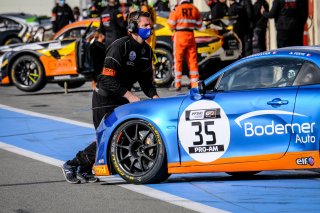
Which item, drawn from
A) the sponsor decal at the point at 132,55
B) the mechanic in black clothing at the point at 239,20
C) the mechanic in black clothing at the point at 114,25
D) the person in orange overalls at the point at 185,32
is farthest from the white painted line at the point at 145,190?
the mechanic in black clothing at the point at 239,20

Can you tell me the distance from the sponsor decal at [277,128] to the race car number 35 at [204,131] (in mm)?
185

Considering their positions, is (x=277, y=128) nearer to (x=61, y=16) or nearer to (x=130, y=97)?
(x=130, y=97)

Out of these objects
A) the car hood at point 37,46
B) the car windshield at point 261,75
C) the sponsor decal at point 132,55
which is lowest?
the car hood at point 37,46

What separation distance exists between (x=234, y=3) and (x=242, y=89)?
1404cm

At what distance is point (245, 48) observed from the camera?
76.8 feet

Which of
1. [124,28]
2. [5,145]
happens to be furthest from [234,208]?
[124,28]

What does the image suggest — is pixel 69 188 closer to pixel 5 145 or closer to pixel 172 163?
pixel 172 163

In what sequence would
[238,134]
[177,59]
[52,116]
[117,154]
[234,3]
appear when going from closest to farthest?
[238,134] < [117,154] < [52,116] < [177,59] < [234,3]

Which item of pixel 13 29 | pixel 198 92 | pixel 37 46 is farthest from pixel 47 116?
pixel 13 29

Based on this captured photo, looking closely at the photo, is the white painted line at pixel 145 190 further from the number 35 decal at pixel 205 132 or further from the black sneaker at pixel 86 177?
the number 35 decal at pixel 205 132

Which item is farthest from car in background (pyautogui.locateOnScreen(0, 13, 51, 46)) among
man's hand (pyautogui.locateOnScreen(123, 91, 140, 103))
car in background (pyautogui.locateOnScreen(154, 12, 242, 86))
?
man's hand (pyautogui.locateOnScreen(123, 91, 140, 103))

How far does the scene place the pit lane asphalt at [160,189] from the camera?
8391 mm

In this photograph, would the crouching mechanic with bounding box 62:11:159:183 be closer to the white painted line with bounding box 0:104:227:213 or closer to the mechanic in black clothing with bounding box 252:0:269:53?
the white painted line with bounding box 0:104:227:213

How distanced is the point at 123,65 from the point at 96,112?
581 millimetres
